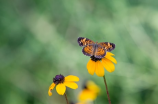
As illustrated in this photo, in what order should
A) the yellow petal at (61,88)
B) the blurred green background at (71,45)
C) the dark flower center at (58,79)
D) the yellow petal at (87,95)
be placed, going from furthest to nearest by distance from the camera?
the blurred green background at (71,45)
the yellow petal at (87,95)
the dark flower center at (58,79)
the yellow petal at (61,88)

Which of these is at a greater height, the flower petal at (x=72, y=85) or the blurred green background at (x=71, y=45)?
the blurred green background at (x=71, y=45)

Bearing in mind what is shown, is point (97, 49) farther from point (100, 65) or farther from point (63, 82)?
point (63, 82)

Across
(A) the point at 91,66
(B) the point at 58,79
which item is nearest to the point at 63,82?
(B) the point at 58,79

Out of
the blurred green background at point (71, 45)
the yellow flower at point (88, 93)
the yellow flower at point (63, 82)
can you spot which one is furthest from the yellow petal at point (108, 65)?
the blurred green background at point (71, 45)

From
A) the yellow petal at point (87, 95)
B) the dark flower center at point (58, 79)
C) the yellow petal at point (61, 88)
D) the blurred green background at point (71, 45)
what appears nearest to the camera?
the yellow petal at point (61, 88)

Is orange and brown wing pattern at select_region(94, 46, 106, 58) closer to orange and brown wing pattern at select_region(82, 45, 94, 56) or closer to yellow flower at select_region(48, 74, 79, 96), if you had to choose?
orange and brown wing pattern at select_region(82, 45, 94, 56)

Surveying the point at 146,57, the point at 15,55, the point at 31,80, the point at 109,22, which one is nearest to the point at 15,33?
the point at 15,55

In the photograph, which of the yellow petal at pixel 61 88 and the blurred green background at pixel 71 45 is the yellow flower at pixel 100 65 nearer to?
the yellow petal at pixel 61 88

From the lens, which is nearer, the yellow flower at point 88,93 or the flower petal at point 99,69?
the flower petal at point 99,69
